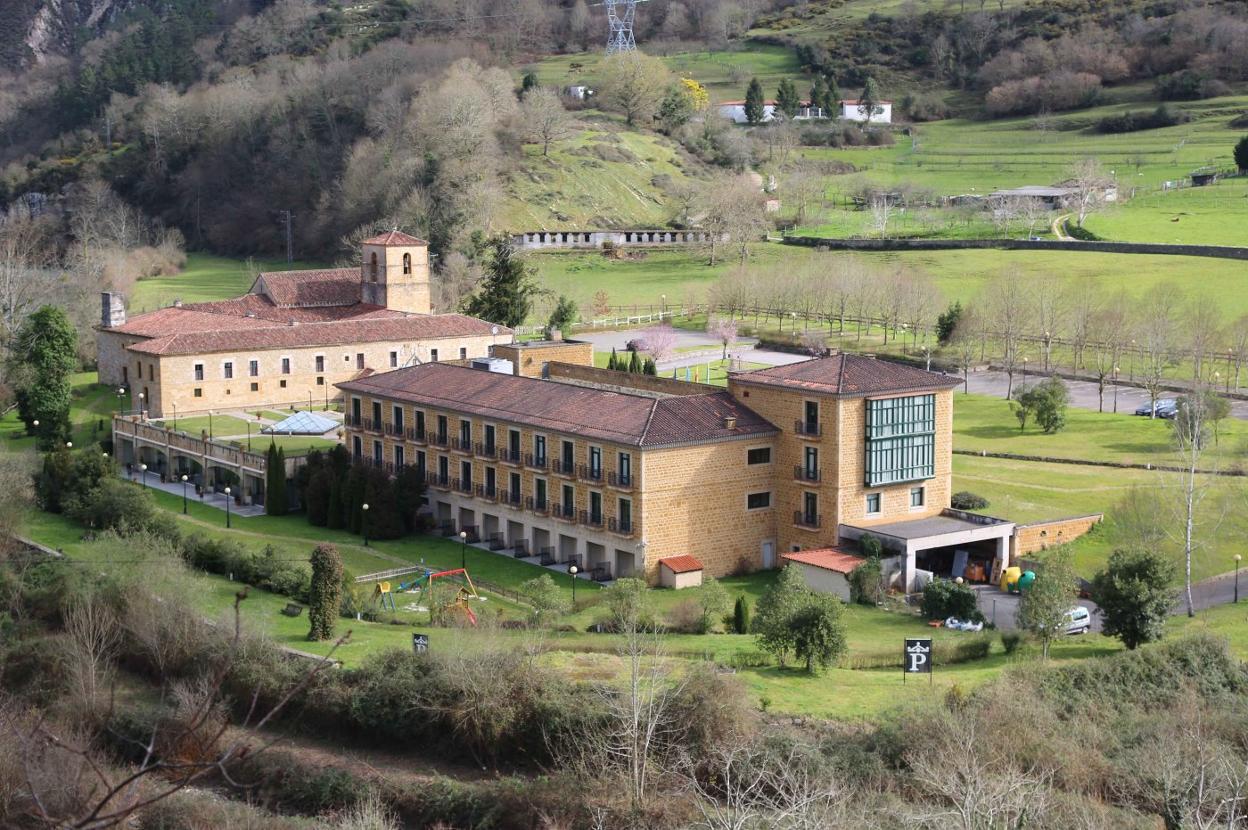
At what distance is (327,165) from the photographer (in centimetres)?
10975

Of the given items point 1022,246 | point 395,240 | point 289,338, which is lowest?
point 289,338

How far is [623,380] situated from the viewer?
52.9 metres

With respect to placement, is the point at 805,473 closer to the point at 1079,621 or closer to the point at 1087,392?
the point at 1079,621

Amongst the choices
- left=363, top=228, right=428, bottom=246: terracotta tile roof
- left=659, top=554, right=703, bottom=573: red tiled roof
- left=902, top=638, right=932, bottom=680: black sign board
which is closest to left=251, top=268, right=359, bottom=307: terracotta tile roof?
left=363, top=228, right=428, bottom=246: terracotta tile roof

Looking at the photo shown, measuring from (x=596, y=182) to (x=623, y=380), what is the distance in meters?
54.5

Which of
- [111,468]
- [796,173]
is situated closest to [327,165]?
[796,173]

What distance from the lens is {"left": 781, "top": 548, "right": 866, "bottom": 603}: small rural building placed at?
40.1 metres

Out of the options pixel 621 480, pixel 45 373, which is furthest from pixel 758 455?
pixel 45 373

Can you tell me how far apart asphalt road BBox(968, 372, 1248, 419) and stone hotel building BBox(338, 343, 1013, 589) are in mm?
16860

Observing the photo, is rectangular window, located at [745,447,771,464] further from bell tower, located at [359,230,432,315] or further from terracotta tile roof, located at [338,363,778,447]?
bell tower, located at [359,230,432,315]

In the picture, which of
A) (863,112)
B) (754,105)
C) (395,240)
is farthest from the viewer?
(863,112)

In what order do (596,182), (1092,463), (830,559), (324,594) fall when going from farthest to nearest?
(596,182) → (1092,463) → (830,559) → (324,594)

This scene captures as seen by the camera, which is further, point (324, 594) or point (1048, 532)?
point (1048, 532)

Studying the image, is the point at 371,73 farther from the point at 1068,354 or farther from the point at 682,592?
the point at 682,592
